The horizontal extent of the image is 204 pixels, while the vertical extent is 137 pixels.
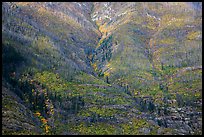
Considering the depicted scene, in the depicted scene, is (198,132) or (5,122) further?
(198,132)

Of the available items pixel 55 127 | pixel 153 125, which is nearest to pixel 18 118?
pixel 55 127

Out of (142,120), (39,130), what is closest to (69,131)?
(39,130)

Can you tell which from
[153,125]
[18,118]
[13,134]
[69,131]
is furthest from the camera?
[153,125]

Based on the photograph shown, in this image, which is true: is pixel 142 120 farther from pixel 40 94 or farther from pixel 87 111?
pixel 40 94

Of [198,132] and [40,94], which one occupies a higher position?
[40,94]

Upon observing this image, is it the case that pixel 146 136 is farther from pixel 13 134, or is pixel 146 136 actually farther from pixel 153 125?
pixel 13 134

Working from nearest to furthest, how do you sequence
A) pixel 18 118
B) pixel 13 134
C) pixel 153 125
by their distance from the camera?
pixel 13 134, pixel 18 118, pixel 153 125

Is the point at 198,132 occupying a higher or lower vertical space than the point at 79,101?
lower

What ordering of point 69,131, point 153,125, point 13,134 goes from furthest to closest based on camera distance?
point 153,125 < point 69,131 < point 13,134

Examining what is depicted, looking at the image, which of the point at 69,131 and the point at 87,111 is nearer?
the point at 69,131
